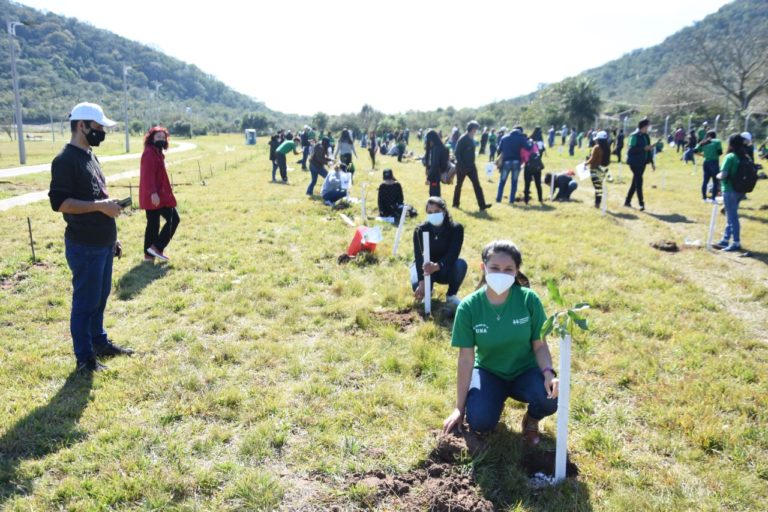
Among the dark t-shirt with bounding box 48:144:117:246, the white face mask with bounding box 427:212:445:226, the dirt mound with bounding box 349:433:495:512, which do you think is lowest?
the dirt mound with bounding box 349:433:495:512

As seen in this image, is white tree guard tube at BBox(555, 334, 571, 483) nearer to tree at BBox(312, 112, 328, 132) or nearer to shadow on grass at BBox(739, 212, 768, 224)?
shadow on grass at BBox(739, 212, 768, 224)

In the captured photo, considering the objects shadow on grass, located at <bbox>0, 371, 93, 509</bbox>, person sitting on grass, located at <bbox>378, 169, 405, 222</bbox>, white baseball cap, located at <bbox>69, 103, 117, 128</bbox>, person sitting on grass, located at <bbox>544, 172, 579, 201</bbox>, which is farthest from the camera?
person sitting on grass, located at <bbox>544, 172, 579, 201</bbox>

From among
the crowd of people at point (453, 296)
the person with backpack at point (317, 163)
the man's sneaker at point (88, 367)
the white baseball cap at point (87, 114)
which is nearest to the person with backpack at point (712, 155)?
the crowd of people at point (453, 296)

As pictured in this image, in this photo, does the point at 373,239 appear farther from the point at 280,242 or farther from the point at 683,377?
the point at 683,377

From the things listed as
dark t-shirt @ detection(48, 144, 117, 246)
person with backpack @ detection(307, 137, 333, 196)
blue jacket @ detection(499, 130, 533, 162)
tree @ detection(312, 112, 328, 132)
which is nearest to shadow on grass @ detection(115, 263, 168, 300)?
dark t-shirt @ detection(48, 144, 117, 246)

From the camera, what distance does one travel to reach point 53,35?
154125 mm

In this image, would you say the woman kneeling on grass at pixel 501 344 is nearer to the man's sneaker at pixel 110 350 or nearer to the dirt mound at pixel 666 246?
the man's sneaker at pixel 110 350

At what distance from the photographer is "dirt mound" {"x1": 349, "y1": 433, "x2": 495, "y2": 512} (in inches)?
115

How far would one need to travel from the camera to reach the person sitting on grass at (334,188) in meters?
13.3

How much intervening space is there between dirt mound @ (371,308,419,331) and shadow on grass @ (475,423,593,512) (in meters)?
2.30

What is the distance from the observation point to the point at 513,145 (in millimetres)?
12781

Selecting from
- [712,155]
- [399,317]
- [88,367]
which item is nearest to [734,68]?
[712,155]

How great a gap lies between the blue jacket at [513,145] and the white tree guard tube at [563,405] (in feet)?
35.3

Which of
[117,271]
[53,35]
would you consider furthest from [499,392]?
[53,35]
